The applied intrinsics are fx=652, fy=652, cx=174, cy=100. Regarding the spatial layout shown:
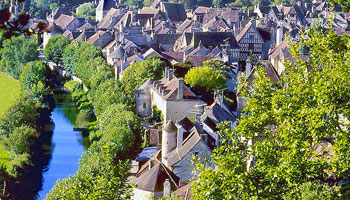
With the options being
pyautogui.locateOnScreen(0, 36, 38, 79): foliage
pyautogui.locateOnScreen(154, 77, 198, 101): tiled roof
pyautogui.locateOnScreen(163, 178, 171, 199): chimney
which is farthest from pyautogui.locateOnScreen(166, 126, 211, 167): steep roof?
pyautogui.locateOnScreen(0, 36, 38, 79): foliage

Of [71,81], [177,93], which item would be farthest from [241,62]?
[71,81]

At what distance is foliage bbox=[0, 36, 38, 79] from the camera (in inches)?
3248

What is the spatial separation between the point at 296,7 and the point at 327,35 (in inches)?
3326

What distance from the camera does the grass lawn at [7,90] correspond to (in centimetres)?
6501

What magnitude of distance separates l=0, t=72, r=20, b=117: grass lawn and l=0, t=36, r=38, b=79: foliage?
107 centimetres

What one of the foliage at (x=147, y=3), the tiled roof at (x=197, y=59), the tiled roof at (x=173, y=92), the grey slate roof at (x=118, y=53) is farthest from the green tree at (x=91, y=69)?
the foliage at (x=147, y=3)

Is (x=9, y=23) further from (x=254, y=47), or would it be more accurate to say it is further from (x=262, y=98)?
(x=254, y=47)

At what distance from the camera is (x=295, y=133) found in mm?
15523

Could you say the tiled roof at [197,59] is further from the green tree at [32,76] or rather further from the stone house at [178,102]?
the green tree at [32,76]

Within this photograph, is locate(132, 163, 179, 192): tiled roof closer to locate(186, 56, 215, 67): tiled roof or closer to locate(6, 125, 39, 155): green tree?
locate(6, 125, 39, 155): green tree

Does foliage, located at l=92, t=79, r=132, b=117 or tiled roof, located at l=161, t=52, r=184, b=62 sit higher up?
tiled roof, located at l=161, t=52, r=184, b=62

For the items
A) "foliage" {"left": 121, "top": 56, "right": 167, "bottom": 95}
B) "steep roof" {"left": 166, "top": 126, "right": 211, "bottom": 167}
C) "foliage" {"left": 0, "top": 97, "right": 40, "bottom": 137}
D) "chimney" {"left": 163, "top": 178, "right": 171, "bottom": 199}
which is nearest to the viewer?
"chimney" {"left": 163, "top": 178, "right": 171, "bottom": 199}

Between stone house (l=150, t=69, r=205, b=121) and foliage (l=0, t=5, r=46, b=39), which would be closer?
foliage (l=0, t=5, r=46, b=39)

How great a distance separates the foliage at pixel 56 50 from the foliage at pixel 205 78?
34.4 m
